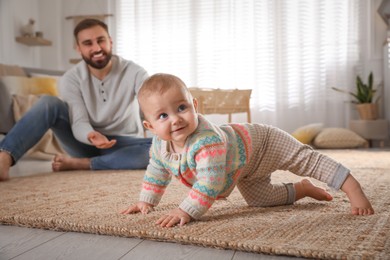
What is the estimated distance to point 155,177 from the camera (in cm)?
100

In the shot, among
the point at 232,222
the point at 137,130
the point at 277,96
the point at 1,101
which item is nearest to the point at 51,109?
the point at 137,130

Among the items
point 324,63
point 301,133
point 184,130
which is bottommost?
point 301,133

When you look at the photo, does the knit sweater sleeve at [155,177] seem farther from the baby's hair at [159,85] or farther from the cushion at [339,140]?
the cushion at [339,140]

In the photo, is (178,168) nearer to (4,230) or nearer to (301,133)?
(4,230)

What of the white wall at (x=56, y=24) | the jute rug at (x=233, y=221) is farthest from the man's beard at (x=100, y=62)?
the white wall at (x=56, y=24)

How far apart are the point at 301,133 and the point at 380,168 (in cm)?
179

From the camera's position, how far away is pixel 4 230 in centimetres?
94

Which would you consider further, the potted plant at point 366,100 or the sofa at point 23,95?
the potted plant at point 366,100

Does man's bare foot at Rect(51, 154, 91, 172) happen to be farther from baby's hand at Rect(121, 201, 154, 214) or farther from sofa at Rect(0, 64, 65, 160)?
baby's hand at Rect(121, 201, 154, 214)

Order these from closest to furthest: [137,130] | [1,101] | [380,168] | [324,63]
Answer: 1. [380,168]
2. [137,130]
3. [1,101]
4. [324,63]

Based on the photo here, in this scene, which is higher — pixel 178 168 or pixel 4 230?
pixel 178 168

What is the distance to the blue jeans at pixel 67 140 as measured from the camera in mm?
1878

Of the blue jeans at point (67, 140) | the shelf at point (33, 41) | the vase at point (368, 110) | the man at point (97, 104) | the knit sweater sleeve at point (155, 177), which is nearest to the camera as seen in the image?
the knit sweater sleeve at point (155, 177)

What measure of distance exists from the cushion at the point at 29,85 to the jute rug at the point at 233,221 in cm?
163
